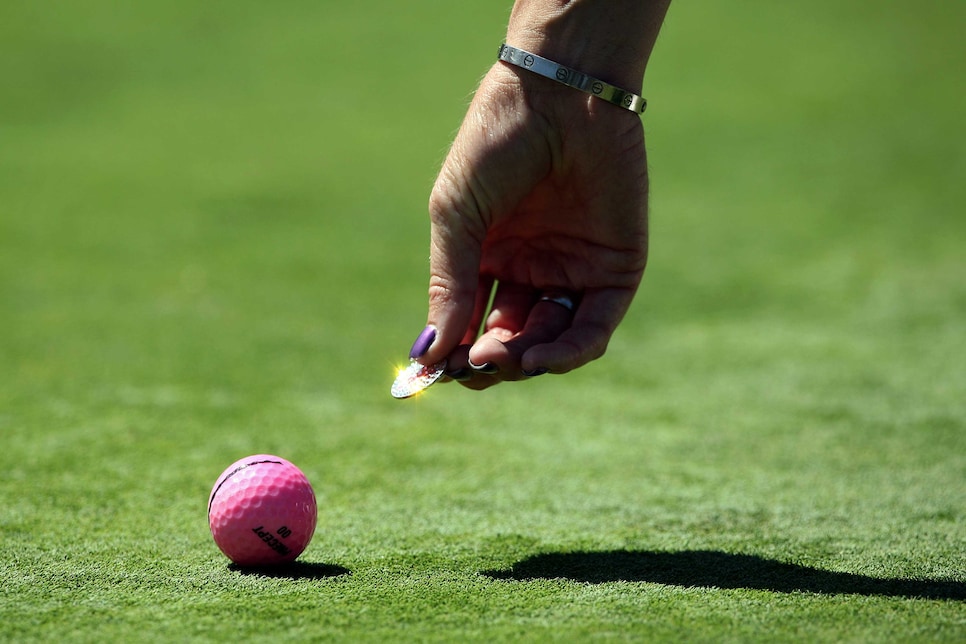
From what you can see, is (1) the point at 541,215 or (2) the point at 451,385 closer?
(1) the point at 541,215

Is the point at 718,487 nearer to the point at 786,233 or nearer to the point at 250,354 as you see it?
the point at 250,354

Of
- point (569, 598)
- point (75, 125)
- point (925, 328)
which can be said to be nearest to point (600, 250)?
point (569, 598)

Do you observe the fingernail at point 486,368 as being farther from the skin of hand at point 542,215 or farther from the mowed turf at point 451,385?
the mowed turf at point 451,385

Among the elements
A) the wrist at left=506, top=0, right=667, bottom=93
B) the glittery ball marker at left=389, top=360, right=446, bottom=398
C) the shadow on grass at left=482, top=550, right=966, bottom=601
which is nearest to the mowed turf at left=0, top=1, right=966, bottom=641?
the shadow on grass at left=482, top=550, right=966, bottom=601

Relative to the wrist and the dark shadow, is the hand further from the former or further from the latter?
the dark shadow

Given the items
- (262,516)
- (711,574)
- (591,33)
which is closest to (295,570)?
(262,516)

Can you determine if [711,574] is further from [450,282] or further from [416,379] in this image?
[450,282]

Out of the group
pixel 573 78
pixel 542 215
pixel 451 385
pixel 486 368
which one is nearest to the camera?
A: pixel 486 368
